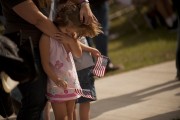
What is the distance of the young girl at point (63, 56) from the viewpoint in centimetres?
414

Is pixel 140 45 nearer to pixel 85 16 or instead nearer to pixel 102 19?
pixel 102 19

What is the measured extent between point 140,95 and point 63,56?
7.46 feet

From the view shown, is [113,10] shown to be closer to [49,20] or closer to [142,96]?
[142,96]

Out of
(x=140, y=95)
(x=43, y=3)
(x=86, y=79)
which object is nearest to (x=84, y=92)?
(x=86, y=79)

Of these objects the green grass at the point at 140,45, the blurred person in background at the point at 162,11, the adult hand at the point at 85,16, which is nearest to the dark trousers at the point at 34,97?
the adult hand at the point at 85,16

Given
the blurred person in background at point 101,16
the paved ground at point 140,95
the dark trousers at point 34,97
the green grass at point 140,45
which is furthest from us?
the green grass at point 140,45

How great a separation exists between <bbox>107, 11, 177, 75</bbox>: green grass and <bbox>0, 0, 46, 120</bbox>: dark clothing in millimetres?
3938

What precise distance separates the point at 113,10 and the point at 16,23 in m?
12.5

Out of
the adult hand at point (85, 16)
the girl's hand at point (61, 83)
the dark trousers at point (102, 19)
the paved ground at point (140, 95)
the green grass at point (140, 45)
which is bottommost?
the green grass at point (140, 45)

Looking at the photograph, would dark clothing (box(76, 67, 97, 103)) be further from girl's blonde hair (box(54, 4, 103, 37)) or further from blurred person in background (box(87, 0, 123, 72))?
blurred person in background (box(87, 0, 123, 72))

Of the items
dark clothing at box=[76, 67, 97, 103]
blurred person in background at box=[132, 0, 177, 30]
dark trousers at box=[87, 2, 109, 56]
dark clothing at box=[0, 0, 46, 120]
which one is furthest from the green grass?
dark clothing at box=[0, 0, 46, 120]

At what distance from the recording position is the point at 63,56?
168 inches

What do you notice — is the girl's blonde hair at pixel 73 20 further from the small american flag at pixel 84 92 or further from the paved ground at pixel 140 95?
the paved ground at pixel 140 95

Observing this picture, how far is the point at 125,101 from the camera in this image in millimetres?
6078
